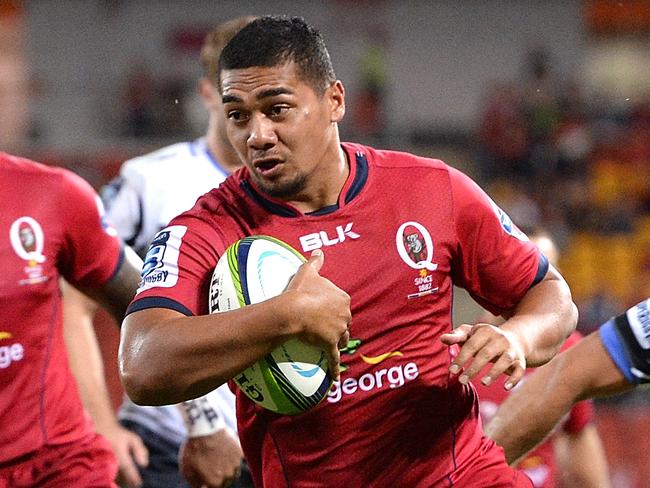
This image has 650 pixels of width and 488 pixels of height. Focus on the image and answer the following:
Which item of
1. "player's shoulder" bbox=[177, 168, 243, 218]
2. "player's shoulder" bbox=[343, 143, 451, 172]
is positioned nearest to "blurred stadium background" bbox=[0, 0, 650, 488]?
"player's shoulder" bbox=[343, 143, 451, 172]

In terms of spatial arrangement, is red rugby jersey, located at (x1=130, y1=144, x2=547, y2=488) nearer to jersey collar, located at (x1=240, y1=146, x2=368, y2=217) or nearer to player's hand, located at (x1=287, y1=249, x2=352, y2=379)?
jersey collar, located at (x1=240, y1=146, x2=368, y2=217)

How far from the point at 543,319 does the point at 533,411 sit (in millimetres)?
457

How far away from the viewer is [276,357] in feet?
10.2

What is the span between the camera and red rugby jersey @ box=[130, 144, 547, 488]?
339cm

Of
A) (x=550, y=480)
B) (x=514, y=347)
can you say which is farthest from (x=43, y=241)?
(x=550, y=480)

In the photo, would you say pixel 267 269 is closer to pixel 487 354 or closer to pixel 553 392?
pixel 487 354

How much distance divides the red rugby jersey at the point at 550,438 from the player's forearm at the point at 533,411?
126cm

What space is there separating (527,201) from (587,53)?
7.36 metres

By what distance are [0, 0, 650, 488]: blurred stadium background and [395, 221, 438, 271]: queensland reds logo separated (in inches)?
272

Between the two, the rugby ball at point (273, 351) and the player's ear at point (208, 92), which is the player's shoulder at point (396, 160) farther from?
the player's ear at point (208, 92)

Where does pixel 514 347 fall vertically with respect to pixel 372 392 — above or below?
above

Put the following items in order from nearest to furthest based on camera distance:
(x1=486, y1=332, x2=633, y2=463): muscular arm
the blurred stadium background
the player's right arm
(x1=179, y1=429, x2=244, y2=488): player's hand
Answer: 1. the player's right arm
2. (x1=486, y1=332, x2=633, y2=463): muscular arm
3. (x1=179, y1=429, x2=244, y2=488): player's hand
4. the blurred stadium background

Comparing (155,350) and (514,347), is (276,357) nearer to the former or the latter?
(155,350)

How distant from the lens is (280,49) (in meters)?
3.35
